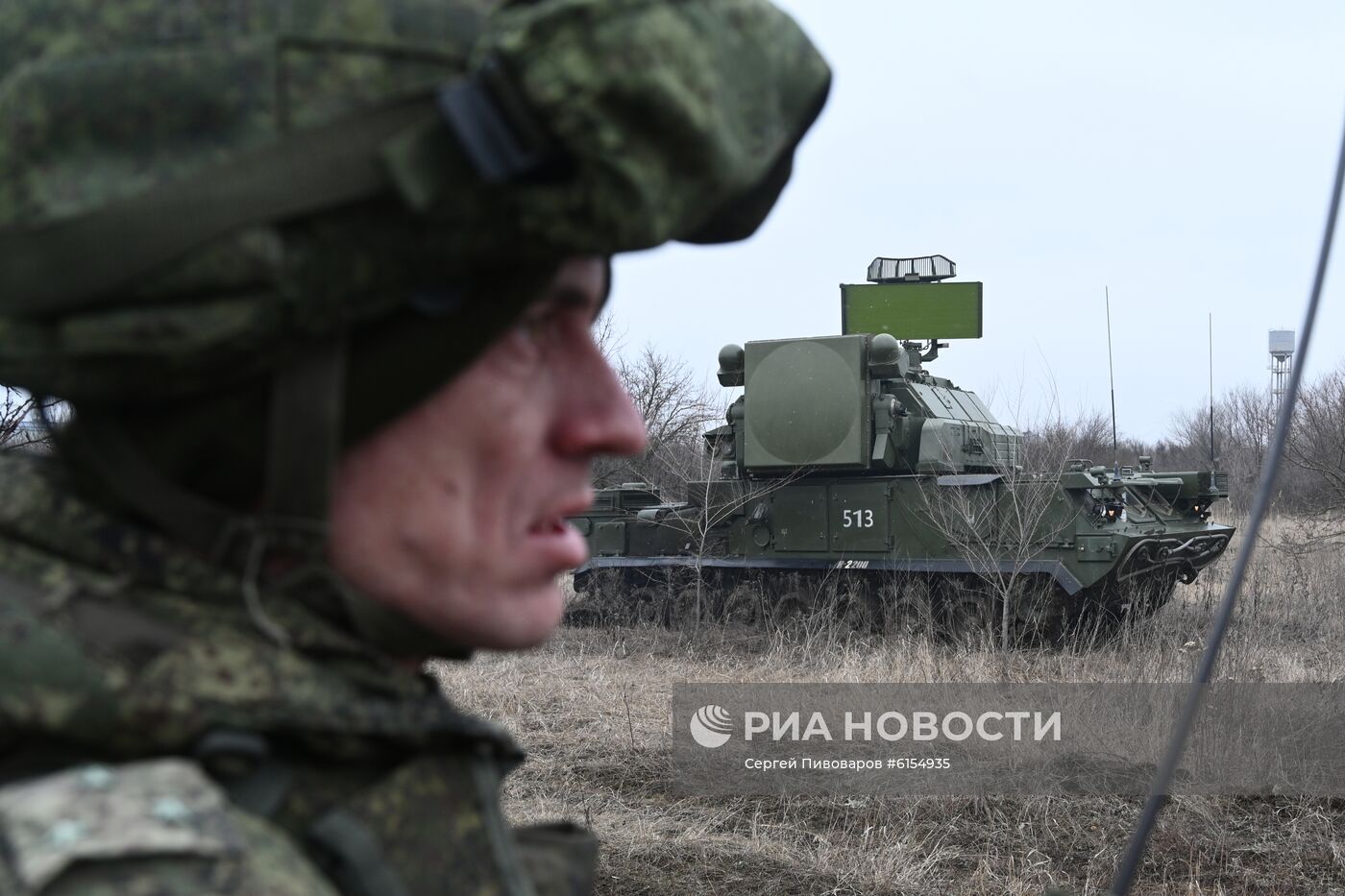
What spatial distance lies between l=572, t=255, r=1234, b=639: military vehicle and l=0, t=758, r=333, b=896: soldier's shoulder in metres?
10.4

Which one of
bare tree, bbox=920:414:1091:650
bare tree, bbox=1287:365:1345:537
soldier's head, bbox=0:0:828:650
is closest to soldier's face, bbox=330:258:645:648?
soldier's head, bbox=0:0:828:650

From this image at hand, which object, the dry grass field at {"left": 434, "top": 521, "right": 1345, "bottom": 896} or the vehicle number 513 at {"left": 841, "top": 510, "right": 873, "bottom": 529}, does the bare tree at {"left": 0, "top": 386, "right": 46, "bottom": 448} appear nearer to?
the dry grass field at {"left": 434, "top": 521, "right": 1345, "bottom": 896}

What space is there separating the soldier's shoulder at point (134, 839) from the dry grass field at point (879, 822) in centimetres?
475

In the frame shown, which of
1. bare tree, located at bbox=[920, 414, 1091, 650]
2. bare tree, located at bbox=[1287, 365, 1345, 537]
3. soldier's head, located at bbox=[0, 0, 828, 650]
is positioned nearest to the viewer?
soldier's head, located at bbox=[0, 0, 828, 650]

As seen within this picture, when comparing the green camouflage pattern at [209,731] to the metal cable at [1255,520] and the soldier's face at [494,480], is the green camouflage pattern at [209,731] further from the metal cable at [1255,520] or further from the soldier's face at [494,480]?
the metal cable at [1255,520]

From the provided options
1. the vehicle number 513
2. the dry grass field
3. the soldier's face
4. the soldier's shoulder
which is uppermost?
the soldier's face

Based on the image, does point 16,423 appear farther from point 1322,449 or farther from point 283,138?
point 1322,449

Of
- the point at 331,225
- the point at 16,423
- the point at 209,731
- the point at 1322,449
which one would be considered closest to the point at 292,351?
the point at 331,225

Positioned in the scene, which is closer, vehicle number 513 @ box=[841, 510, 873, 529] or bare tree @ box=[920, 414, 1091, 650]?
bare tree @ box=[920, 414, 1091, 650]

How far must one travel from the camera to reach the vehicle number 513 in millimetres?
12008

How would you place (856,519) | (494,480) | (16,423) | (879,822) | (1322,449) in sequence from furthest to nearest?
(1322,449) < (856,519) < (879,822) < (16,423) < (494,480)

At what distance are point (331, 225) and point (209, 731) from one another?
0.29 metres

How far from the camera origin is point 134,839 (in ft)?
2.05

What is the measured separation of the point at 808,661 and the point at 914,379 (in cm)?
380
